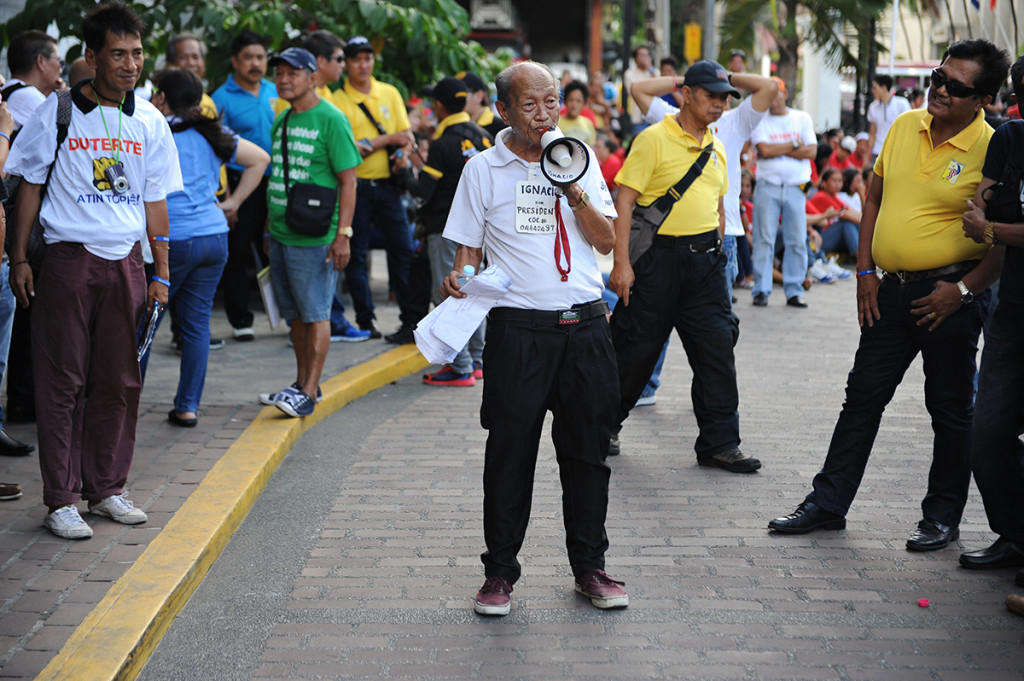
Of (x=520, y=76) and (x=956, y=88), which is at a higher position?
(x=520, y=76)

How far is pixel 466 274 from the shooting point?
4348mm

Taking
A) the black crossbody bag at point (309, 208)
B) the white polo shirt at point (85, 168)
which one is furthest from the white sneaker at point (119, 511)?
the black crossbody bag at point (309, 208)

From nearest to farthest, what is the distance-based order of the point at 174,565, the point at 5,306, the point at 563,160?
1. the point at 563,160
2. the point at 174,565
3. the point at 5,306

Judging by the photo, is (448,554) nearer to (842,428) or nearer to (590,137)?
(842,428)

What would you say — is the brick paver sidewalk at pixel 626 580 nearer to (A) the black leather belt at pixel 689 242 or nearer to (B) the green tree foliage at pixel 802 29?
(A) the black leather belt at pixel 689 242

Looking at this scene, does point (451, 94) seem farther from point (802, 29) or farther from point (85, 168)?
point (802, 29)

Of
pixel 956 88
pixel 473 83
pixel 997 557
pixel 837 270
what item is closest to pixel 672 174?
pixel 956 88

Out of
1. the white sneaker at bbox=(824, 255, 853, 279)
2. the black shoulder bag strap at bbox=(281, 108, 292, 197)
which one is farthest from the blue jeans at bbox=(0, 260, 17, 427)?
the white sneaker at bbox=(824, 255, 853, 279)

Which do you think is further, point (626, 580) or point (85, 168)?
point (85, 168)

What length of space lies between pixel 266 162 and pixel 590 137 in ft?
28.0

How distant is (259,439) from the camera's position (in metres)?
6.51

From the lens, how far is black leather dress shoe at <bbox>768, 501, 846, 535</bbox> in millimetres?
5340

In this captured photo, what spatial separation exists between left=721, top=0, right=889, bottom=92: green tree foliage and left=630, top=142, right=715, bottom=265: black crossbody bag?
17.8 m

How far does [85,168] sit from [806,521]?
3.44 meters
